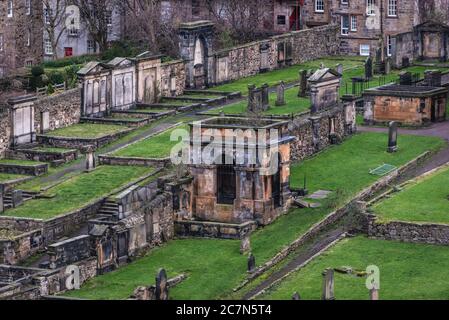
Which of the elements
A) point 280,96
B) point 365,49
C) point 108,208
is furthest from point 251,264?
point 365,49

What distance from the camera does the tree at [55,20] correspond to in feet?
375

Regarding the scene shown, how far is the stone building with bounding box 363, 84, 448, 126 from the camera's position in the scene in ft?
312

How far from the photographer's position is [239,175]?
262 feet

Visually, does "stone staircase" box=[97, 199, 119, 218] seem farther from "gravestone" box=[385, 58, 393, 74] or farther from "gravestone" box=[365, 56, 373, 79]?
"gravestone" box=[385, 58, 393, 74]

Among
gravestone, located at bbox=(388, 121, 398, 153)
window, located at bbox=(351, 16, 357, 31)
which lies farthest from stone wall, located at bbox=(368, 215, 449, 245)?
window, located at bbox=(351, 16, 357, 31)

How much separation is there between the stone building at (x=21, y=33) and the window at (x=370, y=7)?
19859mm

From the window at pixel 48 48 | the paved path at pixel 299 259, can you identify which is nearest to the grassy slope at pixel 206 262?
the paved path at pixel 299 259

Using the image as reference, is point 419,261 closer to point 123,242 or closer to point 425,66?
point 123,242

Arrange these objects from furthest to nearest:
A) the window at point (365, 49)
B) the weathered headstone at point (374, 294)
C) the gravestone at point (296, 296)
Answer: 1. the window at point (365, 49)
2. the weathered headstone at point (374, 294)
3. the gravestone at point (296, 296)

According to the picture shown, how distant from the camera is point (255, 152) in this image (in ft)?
262

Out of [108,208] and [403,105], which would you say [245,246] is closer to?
[108,208]

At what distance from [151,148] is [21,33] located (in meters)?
30.8

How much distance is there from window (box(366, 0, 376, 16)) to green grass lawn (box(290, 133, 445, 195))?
76.4ft

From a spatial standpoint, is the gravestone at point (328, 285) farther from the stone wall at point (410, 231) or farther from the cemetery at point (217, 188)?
the stone wall at point (410, 231)
